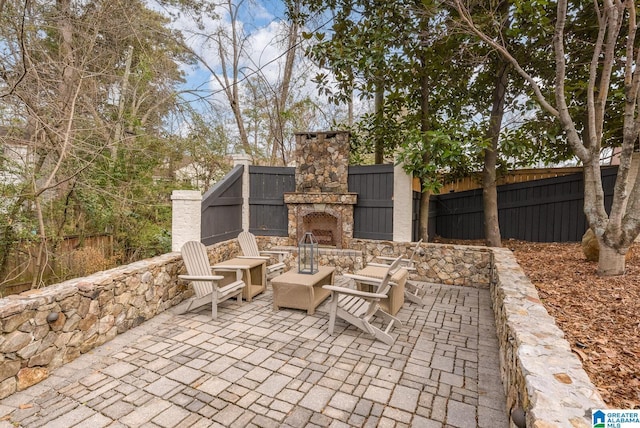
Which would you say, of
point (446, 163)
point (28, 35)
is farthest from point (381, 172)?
point (28, 35)

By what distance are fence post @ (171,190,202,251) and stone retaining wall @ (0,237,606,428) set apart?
453 millimetres

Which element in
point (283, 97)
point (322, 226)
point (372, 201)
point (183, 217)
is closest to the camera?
point (183, 217)

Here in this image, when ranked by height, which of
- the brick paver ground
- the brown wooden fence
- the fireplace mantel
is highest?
the brown wooden fence

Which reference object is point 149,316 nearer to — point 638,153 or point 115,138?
point 115,138

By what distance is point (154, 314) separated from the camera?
3924 millimetres

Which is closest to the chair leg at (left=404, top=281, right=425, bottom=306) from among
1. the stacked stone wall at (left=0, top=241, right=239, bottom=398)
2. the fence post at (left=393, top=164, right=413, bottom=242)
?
the fence post at (left=393, top=164, right=413, bottom=242)

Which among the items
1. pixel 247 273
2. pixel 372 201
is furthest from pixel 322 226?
pixel 247 273

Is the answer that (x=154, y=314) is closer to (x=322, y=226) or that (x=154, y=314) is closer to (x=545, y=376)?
(x=322, y=226)

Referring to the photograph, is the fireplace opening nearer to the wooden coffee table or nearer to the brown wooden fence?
the wooden coffee table

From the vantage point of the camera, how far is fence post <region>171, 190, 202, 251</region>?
189 inches

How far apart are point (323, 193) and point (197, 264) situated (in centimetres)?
302

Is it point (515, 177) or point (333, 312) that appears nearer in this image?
point (333, 312)

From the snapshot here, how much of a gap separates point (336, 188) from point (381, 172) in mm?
965

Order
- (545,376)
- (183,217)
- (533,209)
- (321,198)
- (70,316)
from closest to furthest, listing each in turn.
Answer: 1. (545,376)
2. (70,316)
3. (183,217)
4. (321,198)
5. (533,209)
